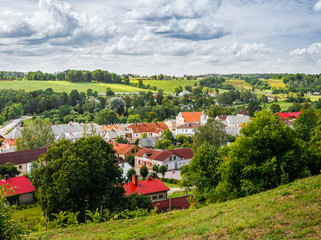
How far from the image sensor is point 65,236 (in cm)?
1386

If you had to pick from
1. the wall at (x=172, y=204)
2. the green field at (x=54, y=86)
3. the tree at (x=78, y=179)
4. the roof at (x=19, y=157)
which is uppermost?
the green field at (x=54, y=86)

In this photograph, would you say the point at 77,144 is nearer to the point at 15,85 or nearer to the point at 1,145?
the point at 1,145

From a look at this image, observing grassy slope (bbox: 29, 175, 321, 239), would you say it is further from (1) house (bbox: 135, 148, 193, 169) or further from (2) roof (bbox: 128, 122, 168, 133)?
(2) roof (bbox: 128, 122, 168, 133)

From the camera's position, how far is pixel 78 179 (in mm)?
20062

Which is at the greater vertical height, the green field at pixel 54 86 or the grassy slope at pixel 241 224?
the green field at pixel 54 86

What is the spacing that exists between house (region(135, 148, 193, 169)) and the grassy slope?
31457mm

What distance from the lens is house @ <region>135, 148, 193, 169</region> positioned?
47406 mm

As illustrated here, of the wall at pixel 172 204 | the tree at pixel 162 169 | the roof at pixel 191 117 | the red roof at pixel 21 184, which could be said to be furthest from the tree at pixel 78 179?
the roof at pixel 191 117

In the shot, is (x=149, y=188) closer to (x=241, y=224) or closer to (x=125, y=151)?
(x=241, y=224)

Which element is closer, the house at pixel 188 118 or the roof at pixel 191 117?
the house at pixel 188 118

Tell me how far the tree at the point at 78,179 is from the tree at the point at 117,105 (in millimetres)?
88944

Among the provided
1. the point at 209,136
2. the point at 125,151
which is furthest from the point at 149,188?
the point at 125,151

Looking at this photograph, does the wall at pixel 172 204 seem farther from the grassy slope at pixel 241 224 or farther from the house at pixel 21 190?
the house at pixel 21 190

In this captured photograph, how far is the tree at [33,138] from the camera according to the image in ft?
164
